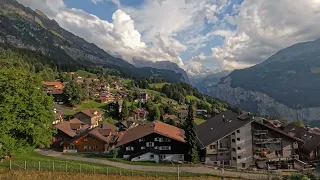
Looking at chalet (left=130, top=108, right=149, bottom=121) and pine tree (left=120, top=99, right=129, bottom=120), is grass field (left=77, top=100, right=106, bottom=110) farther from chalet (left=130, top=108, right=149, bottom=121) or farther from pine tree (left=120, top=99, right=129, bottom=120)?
chalet (left=130, top=108, right=149, bottom=121)

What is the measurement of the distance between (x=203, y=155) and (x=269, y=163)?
1593cm

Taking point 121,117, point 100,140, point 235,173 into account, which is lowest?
point 235,173


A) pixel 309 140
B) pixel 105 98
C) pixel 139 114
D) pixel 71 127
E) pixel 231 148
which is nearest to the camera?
pixel 231 148

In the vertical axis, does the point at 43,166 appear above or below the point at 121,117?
below

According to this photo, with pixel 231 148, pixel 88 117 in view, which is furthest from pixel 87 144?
A: pixel 231 148

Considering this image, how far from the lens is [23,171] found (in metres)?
38.5

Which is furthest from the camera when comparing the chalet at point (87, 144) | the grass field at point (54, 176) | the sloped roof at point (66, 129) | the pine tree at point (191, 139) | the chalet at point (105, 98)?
the chalet at point (105, 98)

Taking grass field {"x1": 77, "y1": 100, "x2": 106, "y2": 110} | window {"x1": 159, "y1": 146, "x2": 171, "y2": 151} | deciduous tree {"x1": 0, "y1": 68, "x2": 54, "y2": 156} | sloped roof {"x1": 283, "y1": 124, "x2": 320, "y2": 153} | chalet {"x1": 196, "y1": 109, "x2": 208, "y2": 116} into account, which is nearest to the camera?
deciduous tree {"x1": 0, "y1": 68, "x2": 54, "y2": 156}

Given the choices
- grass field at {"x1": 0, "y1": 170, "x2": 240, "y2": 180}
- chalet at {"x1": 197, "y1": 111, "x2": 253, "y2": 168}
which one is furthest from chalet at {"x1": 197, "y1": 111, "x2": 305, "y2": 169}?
grass field at {"x1": 0, "y1": 170, "x2": 240, "y2": 180}

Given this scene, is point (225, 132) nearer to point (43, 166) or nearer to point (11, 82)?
point (43, 166)

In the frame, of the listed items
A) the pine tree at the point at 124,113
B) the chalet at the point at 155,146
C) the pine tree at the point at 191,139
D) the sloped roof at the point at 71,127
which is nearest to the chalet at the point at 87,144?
the sloped roof at the point at 71,127

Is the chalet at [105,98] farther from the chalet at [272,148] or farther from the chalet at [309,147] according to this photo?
the chalet at [272,148]

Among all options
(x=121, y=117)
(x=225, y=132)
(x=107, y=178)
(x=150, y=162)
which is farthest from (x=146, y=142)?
(x=121, y=117)

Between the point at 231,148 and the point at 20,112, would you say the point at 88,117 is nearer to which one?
the point at 231,148
